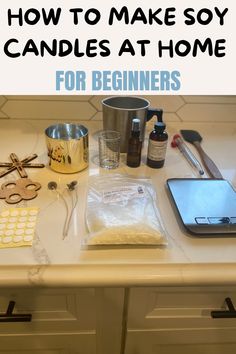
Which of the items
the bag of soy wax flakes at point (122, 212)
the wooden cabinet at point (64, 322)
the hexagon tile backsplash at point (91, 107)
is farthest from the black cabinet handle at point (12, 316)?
the hexagon tile backsplash at point (91, 107)

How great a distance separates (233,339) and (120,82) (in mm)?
712

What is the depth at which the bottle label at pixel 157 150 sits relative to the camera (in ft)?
2.14

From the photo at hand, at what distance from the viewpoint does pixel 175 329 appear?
1.85 feet

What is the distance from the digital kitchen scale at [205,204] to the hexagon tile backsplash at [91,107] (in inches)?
13.9

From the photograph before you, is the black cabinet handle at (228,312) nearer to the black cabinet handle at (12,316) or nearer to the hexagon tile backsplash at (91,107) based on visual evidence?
the black cabinet handle at (12,316)

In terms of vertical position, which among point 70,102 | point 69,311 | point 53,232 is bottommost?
point 69,311

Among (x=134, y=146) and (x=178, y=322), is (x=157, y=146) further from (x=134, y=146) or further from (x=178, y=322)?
(x=178, y=322)

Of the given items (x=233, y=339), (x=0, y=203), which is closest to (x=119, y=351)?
(x=233, y=339)

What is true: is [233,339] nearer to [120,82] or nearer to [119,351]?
[119,351]

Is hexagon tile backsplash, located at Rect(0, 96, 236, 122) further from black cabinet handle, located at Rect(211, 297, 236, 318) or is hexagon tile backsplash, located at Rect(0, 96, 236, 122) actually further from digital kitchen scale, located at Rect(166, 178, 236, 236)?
black cabinet handle, located at Rect(211, 297, 236, 318)

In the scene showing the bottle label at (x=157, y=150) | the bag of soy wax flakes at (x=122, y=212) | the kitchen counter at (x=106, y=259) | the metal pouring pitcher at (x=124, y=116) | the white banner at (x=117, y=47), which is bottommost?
the kitchen counter at (x=106, y=259)

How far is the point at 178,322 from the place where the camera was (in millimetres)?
546

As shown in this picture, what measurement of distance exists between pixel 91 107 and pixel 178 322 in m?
0.64

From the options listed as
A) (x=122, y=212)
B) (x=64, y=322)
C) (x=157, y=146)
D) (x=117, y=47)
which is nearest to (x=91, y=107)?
(x=117, y=47)
